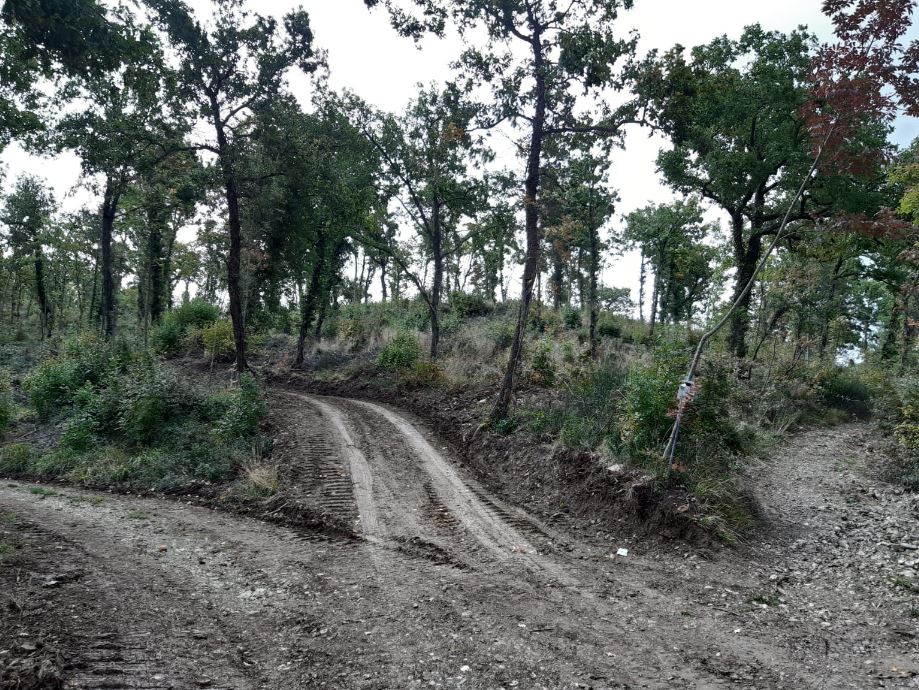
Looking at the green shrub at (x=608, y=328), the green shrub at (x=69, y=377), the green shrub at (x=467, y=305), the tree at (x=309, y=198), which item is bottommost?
the green shrub at (x=69, y=377)

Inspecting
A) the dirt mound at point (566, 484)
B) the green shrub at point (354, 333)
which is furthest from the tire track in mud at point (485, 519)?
the green shrub at point (354, 333)

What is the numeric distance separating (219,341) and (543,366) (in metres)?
15.4

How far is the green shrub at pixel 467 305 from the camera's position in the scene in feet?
86.1

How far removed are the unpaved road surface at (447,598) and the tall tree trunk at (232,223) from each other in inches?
314

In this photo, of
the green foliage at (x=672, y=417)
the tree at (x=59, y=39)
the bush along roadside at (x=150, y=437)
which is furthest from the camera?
the bush along roadside at (x=150, y=437)

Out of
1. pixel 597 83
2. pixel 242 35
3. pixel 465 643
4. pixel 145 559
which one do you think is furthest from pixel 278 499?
pixel 242 35

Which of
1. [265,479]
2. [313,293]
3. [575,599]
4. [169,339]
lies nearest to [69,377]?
[169,339]

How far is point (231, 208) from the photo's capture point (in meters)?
14.4

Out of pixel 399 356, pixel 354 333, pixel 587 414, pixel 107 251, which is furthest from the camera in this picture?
pixel 354 333

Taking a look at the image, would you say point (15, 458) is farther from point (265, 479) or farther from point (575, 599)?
point (575, 599)

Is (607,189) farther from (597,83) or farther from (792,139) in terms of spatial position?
(597,83)

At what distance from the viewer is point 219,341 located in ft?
68.4

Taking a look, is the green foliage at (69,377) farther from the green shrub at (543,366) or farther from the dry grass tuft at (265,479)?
the green shrub at (543,366)

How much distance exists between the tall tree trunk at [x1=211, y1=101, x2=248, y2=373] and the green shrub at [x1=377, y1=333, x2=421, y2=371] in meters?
4.78
